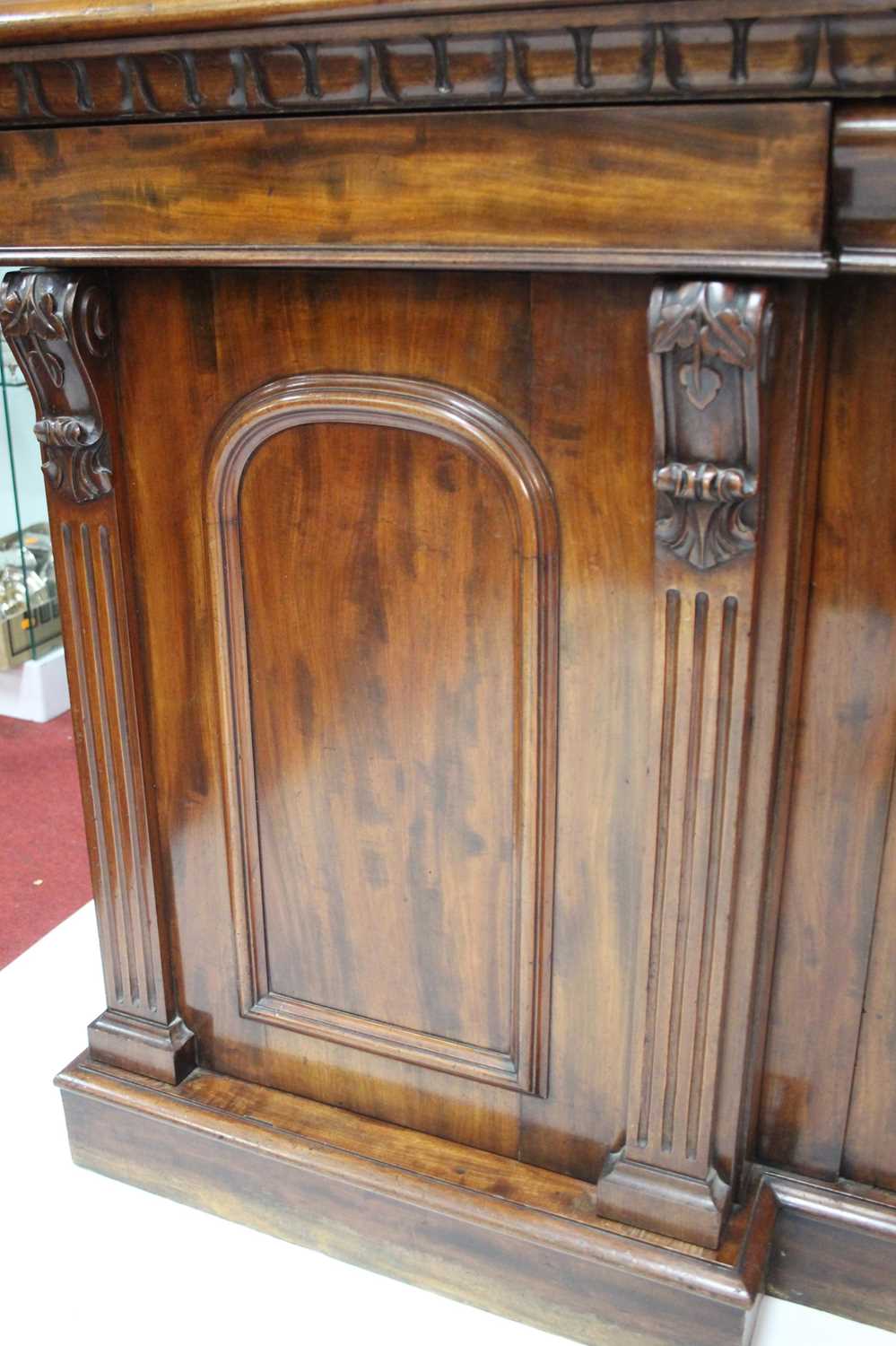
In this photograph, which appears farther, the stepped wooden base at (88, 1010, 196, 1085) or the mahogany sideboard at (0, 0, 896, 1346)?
the stepped wooden base at (88, 1010, 196, 1085)

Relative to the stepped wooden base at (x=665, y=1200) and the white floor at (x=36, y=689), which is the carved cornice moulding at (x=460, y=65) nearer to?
the stepped wooden base at (x=665, y=1200)

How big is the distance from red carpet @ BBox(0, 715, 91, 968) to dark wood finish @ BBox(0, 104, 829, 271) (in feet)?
3.71

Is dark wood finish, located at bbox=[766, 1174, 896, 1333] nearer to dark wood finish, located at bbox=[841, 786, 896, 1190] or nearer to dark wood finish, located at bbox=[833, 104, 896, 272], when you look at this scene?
dark wood finish, located at bbox=[841, 786, 896, 1190]

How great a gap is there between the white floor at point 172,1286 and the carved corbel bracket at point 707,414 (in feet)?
2.71

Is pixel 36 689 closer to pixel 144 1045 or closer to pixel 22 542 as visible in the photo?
pixel 22 542

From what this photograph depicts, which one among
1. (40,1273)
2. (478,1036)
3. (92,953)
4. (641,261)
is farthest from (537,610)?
(92,953)

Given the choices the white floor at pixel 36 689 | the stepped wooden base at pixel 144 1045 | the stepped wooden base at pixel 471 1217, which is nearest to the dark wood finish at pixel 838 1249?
the stepped wooden base at pixel 471 1217

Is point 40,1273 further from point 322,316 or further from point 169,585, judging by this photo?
point 322,316

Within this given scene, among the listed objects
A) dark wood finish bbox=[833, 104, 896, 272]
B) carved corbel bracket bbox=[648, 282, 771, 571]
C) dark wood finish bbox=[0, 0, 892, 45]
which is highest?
dark wood finish bbox=[0, 0, 892, 45]

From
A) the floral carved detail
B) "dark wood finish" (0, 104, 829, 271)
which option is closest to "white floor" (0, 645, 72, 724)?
"dark wood finish" (0, 104, 829, 271)

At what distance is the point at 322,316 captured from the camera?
114 cm

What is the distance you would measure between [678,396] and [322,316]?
35 centimetres

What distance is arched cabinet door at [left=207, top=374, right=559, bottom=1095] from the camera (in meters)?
1.15

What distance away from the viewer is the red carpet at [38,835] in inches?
83.8
